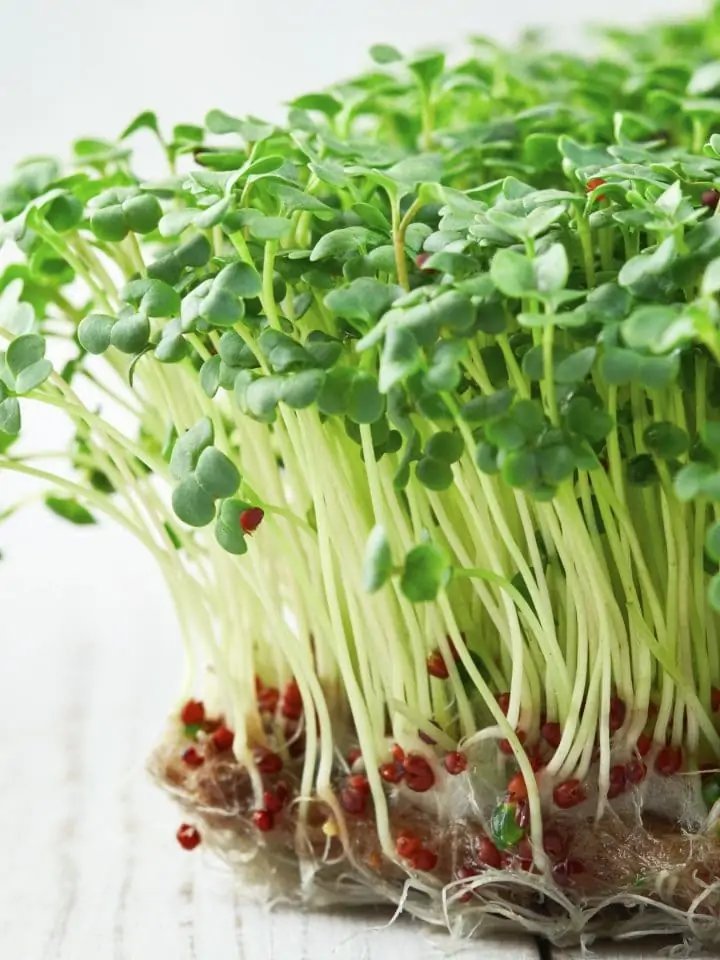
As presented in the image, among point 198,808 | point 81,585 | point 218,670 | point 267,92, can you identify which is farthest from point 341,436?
point 267,92

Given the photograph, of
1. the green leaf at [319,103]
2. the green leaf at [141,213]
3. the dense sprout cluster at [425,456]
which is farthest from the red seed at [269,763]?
the green leaf at [319,103]

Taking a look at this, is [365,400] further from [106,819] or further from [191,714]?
[106,819]

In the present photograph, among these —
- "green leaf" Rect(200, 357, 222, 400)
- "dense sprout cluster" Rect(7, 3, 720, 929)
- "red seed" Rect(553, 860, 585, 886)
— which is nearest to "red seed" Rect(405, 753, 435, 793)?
"dense sprout cluster" Rect(7, 3, 720, 929)

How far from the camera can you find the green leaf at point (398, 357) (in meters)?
0.71

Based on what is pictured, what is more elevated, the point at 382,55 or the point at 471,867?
the point at 382,55

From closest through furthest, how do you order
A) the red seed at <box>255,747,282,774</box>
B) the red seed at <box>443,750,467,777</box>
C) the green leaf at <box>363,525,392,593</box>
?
1. the green leaf at <box>363,525,392,593</box>
2. the red seed at <box>443,750,467,777</box>
3. the red seed at <box>255,747,282,774</box>

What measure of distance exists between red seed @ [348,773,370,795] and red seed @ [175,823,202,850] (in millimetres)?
177

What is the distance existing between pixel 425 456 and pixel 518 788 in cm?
27

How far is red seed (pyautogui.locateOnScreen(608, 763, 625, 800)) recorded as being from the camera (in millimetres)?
899

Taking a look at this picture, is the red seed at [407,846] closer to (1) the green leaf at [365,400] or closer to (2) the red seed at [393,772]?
(2) the red seed at [393,772]

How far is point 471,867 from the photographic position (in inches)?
36.3

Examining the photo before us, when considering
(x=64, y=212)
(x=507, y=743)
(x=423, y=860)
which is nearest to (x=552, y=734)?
(x=507, y=743)

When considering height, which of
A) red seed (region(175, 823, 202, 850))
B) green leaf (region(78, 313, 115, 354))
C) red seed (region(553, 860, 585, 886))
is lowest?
red seed (region(175, 823, 202, 850))

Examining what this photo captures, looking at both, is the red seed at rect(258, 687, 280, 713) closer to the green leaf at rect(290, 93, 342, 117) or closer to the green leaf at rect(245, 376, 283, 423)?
the green leaf at rect(245, 376, 283, 423)
